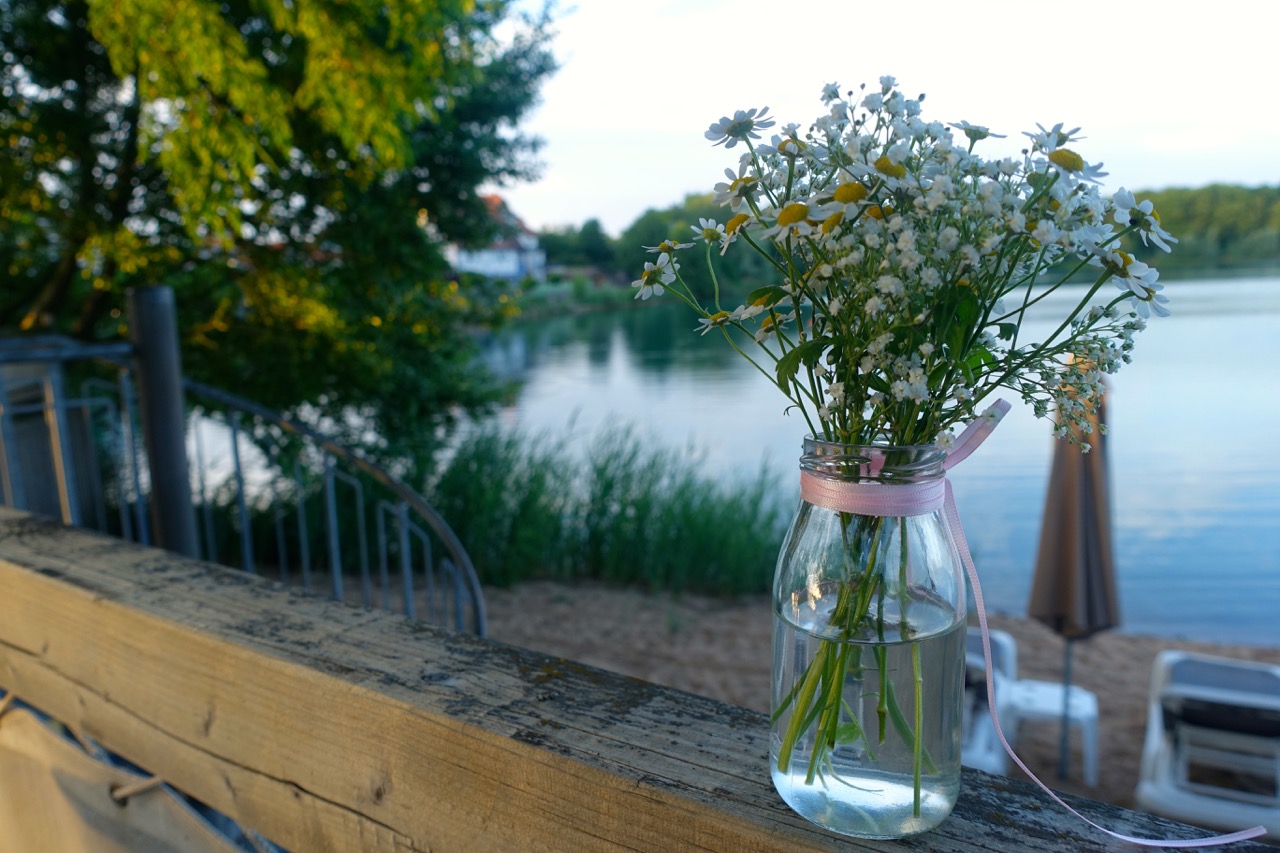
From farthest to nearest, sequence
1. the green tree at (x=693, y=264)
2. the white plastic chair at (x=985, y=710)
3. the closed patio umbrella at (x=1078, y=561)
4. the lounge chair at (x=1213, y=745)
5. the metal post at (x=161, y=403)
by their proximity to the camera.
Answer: the closed patio umbrella at (x=1078, y=561), the white plastic chair at (x=985, y=710), the lounge chair at (x=1213, y=745), the metal post at (x=161, y=403), the green tree at (x=693, y=264)

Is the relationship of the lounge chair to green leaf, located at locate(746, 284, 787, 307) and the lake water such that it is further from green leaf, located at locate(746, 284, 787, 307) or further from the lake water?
green leaf, located at locate(746, 284, 787, 307)

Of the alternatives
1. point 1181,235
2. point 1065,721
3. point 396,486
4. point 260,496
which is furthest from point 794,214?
point 260,496

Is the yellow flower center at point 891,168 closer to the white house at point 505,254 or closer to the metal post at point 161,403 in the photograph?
the metal post at point 161,403

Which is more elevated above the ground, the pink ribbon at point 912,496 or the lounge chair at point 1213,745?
the pink ribbon at point 912,496

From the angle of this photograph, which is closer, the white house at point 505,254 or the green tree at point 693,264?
the green tree at point 693,264

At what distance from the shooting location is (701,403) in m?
15.1

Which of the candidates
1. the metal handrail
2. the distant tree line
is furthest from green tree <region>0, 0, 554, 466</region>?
the metal handrail

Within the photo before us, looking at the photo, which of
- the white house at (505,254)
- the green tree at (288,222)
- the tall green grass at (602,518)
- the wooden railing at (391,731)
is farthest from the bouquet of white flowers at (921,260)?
the white house at (505,254)

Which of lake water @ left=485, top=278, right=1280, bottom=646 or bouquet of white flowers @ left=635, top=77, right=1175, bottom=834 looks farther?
lake water @ left=485, top=278, right=1280, bottom=646

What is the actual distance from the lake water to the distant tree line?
27 centimetres

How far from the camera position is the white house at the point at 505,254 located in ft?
20.8

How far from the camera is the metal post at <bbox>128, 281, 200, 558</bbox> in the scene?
8.20ft

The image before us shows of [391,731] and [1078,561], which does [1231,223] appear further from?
[391,731]

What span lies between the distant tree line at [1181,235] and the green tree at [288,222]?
1.09 metres
